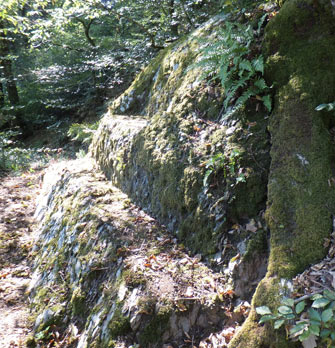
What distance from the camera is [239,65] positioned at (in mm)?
3658

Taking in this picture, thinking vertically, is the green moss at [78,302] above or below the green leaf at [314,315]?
below

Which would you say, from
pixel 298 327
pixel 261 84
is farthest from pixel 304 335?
pixel 261 84

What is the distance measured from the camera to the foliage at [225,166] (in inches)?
139

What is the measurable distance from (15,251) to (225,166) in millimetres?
4539

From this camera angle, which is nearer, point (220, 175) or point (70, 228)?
point (220, 175)

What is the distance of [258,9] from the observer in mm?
4574

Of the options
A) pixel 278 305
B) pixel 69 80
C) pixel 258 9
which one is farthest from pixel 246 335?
pixel 69 80

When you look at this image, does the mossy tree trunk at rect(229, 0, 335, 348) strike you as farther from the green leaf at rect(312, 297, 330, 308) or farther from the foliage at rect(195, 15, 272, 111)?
the green leaf at rect(312, 297, 330, 308)

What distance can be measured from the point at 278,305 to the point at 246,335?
387 mm

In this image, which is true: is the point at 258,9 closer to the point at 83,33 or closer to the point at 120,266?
the point at 120,266

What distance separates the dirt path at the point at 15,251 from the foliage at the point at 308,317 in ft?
10.9

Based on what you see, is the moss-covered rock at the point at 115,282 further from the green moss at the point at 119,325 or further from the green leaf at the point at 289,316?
the green leaf at the point at 289,316

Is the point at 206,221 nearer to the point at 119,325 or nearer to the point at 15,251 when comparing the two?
the point at 119,325

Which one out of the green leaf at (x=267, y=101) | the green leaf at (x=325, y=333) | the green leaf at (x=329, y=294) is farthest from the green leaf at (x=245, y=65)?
the green leaf at (x=325, y=333)
